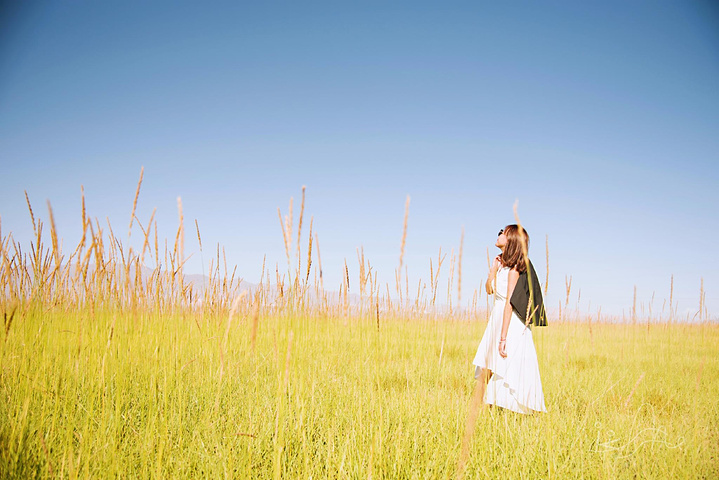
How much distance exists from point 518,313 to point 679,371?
3.25 m

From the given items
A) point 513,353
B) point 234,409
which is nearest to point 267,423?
point 234,409

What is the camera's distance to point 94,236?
1.77m

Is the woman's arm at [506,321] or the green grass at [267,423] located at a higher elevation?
the woman's arm at [506,321]

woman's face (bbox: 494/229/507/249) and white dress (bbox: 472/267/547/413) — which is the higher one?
woman's face (bbox: 494/229/507/249)

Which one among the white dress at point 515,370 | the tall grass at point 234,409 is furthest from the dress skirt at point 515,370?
the tall grass at point 234,409

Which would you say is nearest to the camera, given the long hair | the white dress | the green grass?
the green grass

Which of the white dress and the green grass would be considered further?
the white dress

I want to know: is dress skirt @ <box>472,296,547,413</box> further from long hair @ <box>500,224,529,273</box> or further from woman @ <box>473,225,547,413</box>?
long hair @ <box>500,224,529,273</box>

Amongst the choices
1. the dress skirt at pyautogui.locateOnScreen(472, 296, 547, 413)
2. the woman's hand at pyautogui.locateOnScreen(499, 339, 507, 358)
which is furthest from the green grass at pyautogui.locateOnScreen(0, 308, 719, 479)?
the woman's hand at pyautogui.locateOnScreen(499, 339, 507, 358)

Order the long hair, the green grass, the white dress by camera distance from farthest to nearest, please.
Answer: the long hair, the white dress, the green grass

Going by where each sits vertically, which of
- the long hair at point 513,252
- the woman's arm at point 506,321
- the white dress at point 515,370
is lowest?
the white dress at point 515,370

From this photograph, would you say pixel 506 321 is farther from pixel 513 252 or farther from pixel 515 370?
pixel 513 252

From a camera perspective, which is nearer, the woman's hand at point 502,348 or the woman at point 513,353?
the woman at point 513,353

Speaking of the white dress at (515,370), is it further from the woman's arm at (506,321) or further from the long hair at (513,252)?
the long hair at (513,252)
